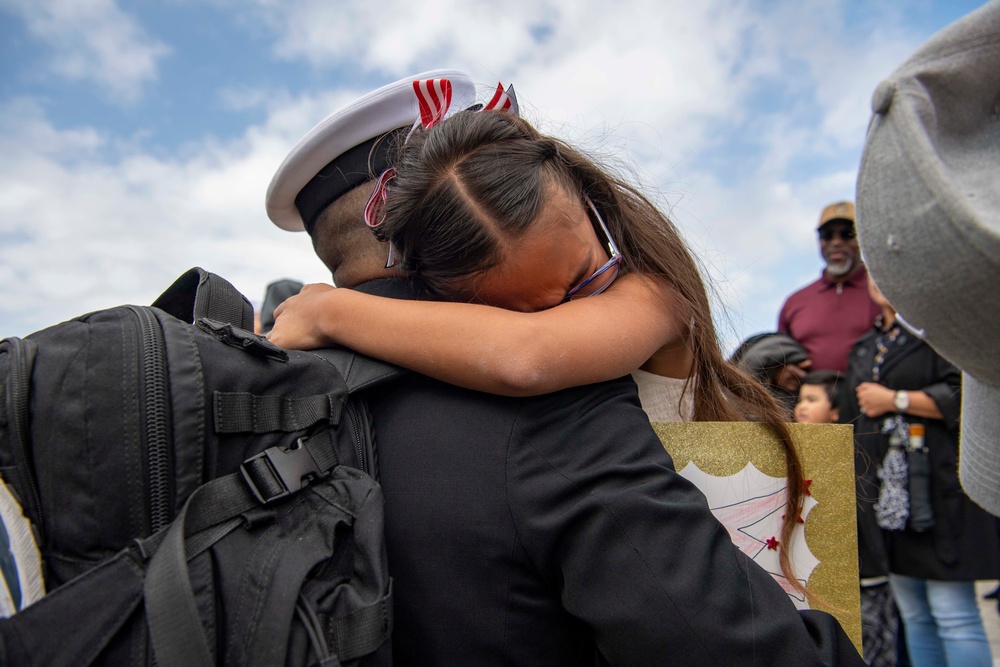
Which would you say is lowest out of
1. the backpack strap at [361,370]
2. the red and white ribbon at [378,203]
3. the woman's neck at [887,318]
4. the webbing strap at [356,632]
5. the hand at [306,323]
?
the webbing strap at [356,632]

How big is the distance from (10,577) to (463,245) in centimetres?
78

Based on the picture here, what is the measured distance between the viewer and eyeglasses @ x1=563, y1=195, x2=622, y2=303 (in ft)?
4.22

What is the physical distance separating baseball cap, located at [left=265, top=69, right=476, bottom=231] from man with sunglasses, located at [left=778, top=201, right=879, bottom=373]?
9.61 ft

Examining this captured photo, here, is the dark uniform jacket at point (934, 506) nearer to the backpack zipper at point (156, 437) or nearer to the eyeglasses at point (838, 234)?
the eyeglasses at point (838, 234)

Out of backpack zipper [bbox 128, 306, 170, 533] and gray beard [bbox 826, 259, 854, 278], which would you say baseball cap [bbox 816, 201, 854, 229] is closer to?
gray beard [bbox 826, 259, 854, 278]

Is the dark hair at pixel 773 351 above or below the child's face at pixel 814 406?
above

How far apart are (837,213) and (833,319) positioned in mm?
610

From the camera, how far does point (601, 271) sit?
Result: 130 cm

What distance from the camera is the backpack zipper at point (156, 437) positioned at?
84 centimetres

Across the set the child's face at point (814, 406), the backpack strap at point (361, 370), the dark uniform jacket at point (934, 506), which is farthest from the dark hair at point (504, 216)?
the child's face at point (814, 406)

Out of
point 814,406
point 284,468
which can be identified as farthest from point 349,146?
point 814,406

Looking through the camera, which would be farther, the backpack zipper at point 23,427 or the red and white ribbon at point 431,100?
the red and white ribbon at point 431,100

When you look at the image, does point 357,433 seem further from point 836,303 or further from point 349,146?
point 836,303

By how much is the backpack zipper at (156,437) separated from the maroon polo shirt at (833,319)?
352 centimetres
